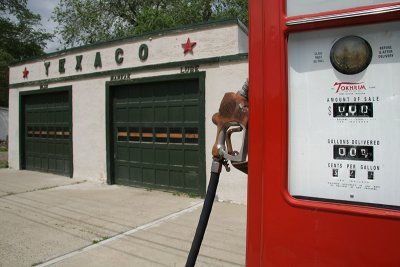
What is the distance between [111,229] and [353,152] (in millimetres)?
4884

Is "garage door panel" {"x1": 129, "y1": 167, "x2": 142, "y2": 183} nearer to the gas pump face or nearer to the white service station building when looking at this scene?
the white service station building

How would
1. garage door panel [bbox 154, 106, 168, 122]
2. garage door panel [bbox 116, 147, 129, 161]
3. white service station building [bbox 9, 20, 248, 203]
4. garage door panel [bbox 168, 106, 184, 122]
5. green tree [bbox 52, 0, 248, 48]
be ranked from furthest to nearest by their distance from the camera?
green tree [bbox 52, 0, 248, 48] < garage door panel [bbox 116, 147, 129, 161] < garage door panel [bbox 154, 106, 168, 122] < garage door panel [bbox 168, 106, 184, 122] < white service station building [bbox 9, 20, 248, 203]

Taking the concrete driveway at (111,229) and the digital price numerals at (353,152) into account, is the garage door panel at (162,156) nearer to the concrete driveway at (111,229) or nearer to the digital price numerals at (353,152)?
the concrete driveway at (111,229)

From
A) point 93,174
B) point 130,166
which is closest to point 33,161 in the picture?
point 93,174

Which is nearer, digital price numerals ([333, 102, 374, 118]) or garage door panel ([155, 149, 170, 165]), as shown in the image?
digital price numerals ([333, 102, 374, 118])

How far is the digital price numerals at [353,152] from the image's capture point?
1354mm

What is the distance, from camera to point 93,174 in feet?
31.9

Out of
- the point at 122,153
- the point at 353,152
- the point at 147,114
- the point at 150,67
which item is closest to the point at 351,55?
the point at 353,152

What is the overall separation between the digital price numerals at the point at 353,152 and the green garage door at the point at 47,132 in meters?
9.76

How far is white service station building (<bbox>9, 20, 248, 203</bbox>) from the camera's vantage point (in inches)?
289

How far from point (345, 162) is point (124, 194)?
715cm

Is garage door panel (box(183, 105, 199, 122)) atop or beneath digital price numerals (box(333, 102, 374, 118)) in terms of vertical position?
atop

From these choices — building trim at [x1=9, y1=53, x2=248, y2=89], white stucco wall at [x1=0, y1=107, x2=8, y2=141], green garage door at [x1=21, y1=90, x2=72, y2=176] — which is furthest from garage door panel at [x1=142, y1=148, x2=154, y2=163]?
white stucco wall at [x1=0, y1=107, x2=8, y2=141]

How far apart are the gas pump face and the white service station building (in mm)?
5458
